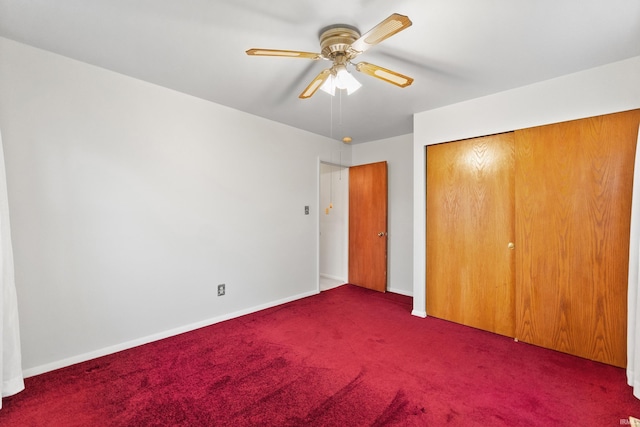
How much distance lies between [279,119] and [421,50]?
6.37ft

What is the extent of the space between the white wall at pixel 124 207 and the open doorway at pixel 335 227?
5.17 feet

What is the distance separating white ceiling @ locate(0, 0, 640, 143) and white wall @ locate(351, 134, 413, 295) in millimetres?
1440

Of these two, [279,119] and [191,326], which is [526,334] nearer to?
[191,326]

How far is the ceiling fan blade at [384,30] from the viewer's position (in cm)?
126

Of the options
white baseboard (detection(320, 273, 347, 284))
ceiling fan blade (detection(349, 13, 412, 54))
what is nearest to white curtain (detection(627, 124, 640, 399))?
ceiling fan blade (detection(349, 13, 412, 54))

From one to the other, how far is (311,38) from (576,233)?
2.65m

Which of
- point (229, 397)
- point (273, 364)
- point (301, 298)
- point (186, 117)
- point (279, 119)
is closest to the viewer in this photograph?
point (229, 397)

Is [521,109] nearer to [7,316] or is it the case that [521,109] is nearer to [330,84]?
[330,84]

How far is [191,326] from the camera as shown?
9.30ft

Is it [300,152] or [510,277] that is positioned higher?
[300,152]

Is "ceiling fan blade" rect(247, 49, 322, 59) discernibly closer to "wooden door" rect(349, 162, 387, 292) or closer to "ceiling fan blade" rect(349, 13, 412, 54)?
"ceiling fan blade" rect(349, 13, 412, 54)

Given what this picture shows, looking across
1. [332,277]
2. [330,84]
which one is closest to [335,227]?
[332,277]

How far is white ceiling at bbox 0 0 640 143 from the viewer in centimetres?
161

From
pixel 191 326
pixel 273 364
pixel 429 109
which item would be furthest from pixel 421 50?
pixel 191 326
